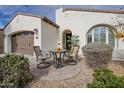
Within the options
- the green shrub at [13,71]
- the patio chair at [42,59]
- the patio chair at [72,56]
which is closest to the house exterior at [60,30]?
the patio chair at [72,56]

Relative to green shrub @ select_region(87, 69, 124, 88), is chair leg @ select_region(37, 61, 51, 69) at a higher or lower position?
lower

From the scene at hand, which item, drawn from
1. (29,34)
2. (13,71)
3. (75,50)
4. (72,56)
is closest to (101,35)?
(75,50)

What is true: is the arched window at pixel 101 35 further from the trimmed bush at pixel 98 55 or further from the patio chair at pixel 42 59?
the patio chair at pixel 42 59

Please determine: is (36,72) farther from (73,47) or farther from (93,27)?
(93,27)

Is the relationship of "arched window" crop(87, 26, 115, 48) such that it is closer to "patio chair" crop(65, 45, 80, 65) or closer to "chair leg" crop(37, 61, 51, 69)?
"patio chair" crop(65, 45, 80, 65)

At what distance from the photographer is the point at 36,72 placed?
298 inches

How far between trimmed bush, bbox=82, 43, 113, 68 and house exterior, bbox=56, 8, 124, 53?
296 cm

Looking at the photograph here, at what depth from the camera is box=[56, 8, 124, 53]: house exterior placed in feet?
34.4

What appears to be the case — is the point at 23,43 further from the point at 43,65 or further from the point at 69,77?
the point at 69,77

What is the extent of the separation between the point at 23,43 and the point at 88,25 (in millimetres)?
4496

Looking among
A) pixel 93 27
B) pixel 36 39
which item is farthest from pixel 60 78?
pixel 93 27

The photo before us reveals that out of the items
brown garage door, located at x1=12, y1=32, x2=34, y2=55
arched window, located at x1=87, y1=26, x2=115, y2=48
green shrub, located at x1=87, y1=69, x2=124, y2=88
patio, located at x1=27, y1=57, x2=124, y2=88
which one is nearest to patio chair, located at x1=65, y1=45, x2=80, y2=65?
patio, located at x1=27, y1=57, x2=124, y2=88

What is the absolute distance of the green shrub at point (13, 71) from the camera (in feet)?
18.8
